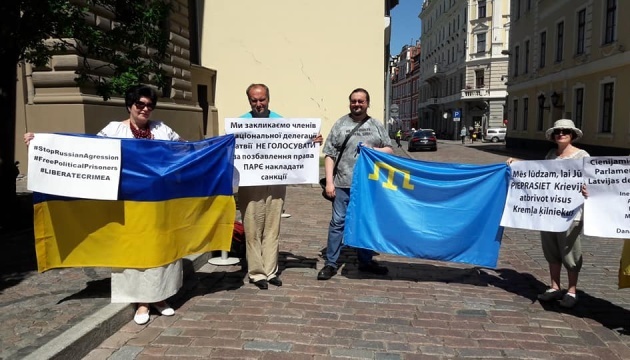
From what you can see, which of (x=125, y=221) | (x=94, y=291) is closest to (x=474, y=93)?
(x=94, y=291)

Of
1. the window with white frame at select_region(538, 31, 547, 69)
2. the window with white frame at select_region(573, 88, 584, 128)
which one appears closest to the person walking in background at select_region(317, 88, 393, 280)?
the window with white frame at select_region(573, 88, 584, 128)

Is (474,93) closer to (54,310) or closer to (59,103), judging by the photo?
(59,103)

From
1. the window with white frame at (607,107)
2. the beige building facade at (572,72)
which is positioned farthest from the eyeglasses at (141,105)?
the window with white frame at (607,107)

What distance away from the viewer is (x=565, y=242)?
474 centimetres

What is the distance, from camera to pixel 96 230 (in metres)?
4.29

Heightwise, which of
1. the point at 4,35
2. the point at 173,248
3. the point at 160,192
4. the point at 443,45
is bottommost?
the point at 173,248

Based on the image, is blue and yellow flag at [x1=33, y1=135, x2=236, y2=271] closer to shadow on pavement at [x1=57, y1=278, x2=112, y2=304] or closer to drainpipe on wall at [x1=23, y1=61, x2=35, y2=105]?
shadow on pavement at [x1=57, y1=278, x2=112, y2=304]

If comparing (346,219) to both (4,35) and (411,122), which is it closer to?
(4,35)

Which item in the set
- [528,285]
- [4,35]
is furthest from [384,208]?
[4,35]

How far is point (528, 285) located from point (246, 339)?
3.26 m

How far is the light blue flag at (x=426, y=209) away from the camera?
5250mm

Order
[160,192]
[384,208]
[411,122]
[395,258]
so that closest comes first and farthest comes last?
1. [160,192]
2. [384,208]
3. [395,258]
4. [411,122]

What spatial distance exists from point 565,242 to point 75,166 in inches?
170

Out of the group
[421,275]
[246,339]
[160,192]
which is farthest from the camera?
[421,275]
